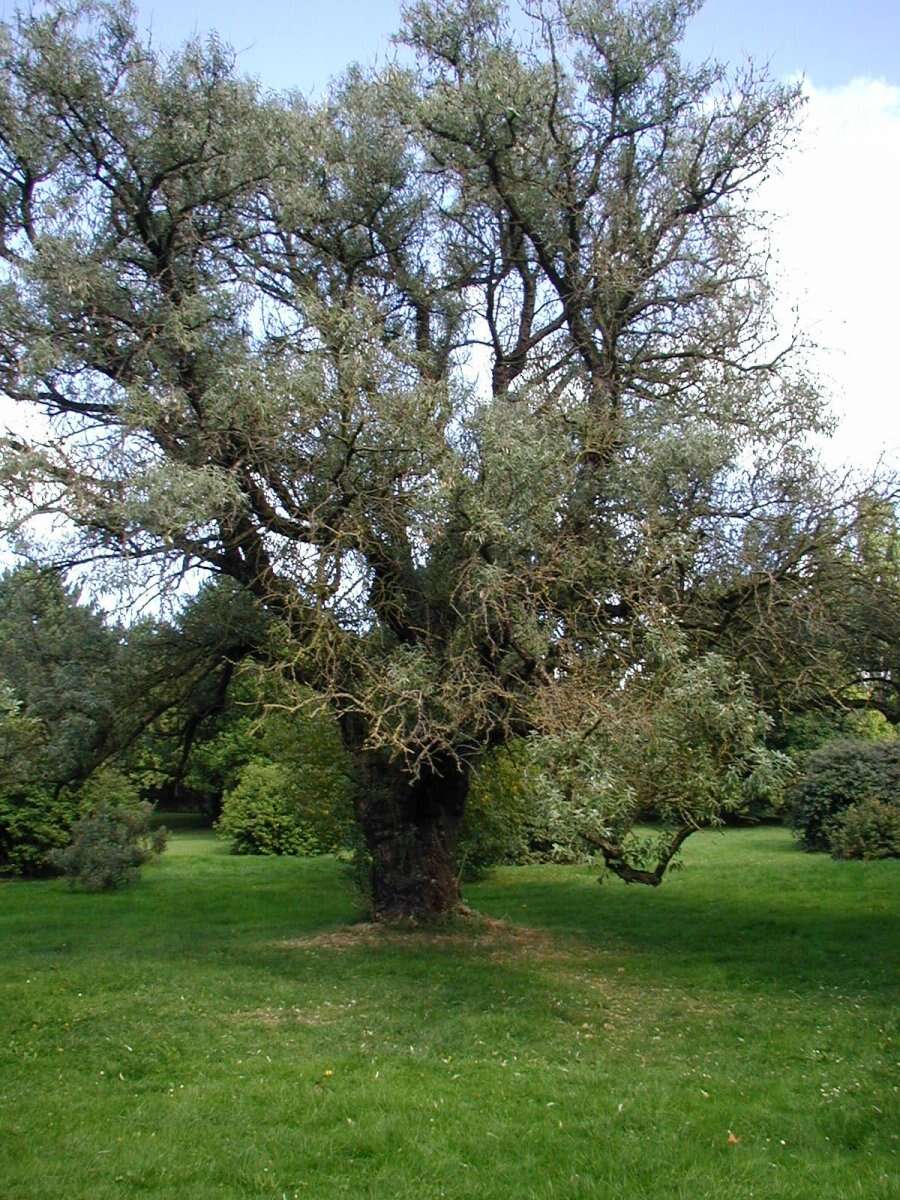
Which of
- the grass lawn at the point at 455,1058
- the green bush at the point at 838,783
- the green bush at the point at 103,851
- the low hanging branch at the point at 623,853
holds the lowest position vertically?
the grass lawn at the point at 455,1058

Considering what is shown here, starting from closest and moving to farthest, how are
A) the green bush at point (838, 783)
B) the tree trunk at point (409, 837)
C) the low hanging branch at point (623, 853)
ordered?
1. the low hanging branch at point (623, 853)
2. the tree trunk at point (409, 837)
3. the green bush at point (838, 783)

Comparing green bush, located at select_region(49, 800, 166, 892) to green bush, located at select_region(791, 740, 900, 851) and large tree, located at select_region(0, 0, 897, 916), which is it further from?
green bush, located at select_region(791, 740, 900, 851)

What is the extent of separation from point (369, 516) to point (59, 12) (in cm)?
649

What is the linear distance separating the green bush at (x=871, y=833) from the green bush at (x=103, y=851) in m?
14.1

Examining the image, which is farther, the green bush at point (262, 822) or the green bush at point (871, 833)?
the green bush at point (262, 822)

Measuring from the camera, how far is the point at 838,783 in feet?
76.7

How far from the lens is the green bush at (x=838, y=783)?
22703 millimetres

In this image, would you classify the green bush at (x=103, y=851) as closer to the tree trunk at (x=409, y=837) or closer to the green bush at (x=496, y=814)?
the green bush at (x=496, y=814)

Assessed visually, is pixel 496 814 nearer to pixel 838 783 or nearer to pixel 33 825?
pixel 838 783

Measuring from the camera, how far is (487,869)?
69.9 ft

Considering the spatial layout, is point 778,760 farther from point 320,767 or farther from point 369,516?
point 320,767

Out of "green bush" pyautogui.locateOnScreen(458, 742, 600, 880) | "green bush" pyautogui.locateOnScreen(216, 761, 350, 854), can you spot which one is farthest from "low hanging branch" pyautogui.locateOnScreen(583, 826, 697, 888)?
"green bush" pyautogui.locateOnScreen(216, 761, 350, 854)

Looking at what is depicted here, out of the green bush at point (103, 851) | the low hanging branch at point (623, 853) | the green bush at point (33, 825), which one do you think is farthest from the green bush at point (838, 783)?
the green bush at point (33, 825)

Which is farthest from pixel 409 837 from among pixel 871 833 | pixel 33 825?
pixel 871 833
